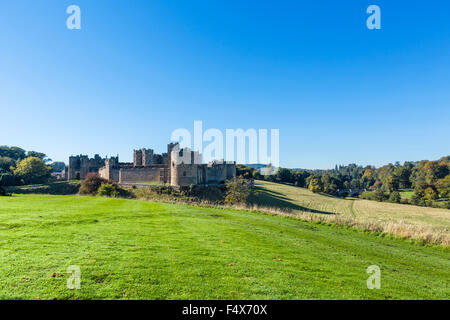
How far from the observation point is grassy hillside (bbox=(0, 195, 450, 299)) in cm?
495

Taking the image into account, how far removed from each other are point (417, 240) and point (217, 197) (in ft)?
125

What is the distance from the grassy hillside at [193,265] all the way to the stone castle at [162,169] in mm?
38094

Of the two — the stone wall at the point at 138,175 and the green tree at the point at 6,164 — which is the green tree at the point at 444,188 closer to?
the stone wall at the point at 138,175

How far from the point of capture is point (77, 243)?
7.84 metres

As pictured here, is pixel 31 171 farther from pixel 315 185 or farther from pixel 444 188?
pixel 444 188

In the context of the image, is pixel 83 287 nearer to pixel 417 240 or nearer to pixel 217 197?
pixel 417 240

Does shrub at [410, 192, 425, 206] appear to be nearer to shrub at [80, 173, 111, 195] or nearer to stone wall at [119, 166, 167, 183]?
stone wall at [119, 166, 167, 183]

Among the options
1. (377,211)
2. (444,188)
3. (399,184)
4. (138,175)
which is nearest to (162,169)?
(138,175)

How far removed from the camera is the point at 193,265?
20.9 ft

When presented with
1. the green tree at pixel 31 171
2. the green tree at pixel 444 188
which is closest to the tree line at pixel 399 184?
the green tree at pixel 444 188

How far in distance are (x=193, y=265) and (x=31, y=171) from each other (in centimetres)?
7435

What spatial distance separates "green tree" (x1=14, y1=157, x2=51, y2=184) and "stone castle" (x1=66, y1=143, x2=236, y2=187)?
6847mm

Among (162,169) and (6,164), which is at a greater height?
(6,164)
